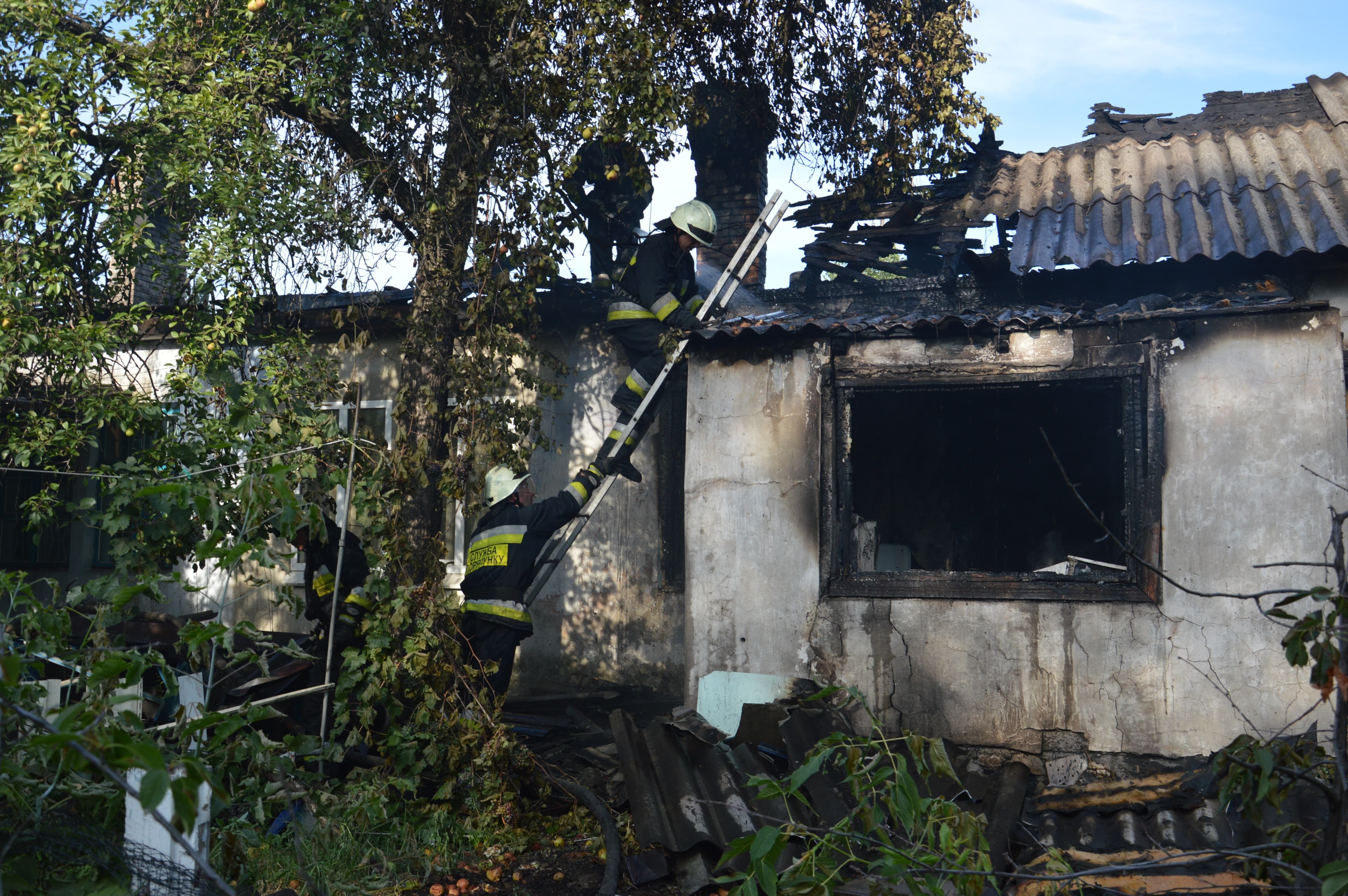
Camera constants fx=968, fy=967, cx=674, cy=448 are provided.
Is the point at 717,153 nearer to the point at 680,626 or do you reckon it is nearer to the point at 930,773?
the point at 680,626

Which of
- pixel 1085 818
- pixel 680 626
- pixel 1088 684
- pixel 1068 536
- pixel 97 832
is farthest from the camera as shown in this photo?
pixel 1068 536

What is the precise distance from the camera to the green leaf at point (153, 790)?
173 centimetres

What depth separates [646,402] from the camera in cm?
686

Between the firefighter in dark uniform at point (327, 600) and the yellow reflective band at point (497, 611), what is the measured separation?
0.69 m

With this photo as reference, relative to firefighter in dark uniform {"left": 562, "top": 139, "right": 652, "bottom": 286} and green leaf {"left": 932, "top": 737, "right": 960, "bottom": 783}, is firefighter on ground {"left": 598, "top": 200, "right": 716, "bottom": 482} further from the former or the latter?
green leaf {"left": 932, "top": 737, "right": 960, "bottom": 783}

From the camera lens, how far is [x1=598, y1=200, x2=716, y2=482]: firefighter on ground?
22.9ft

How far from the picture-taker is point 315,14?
283 inches

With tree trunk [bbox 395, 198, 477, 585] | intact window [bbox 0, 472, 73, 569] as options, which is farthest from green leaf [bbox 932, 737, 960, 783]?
intact window [bbox 0, 472, 73, 569]

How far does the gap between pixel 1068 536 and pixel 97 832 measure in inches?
361

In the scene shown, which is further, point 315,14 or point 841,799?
point 315,14

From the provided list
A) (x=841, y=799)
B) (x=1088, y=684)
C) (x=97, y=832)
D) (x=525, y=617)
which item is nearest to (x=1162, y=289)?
(x=1088, y=684)

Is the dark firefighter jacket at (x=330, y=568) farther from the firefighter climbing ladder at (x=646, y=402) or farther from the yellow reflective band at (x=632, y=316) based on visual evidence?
the yellow reflective band at (x=632, y=316)

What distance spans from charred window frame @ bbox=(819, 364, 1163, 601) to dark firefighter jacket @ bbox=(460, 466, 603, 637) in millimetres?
1786

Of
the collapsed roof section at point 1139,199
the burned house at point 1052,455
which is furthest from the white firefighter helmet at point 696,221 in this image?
the collapsed roof section at point 1139,199
